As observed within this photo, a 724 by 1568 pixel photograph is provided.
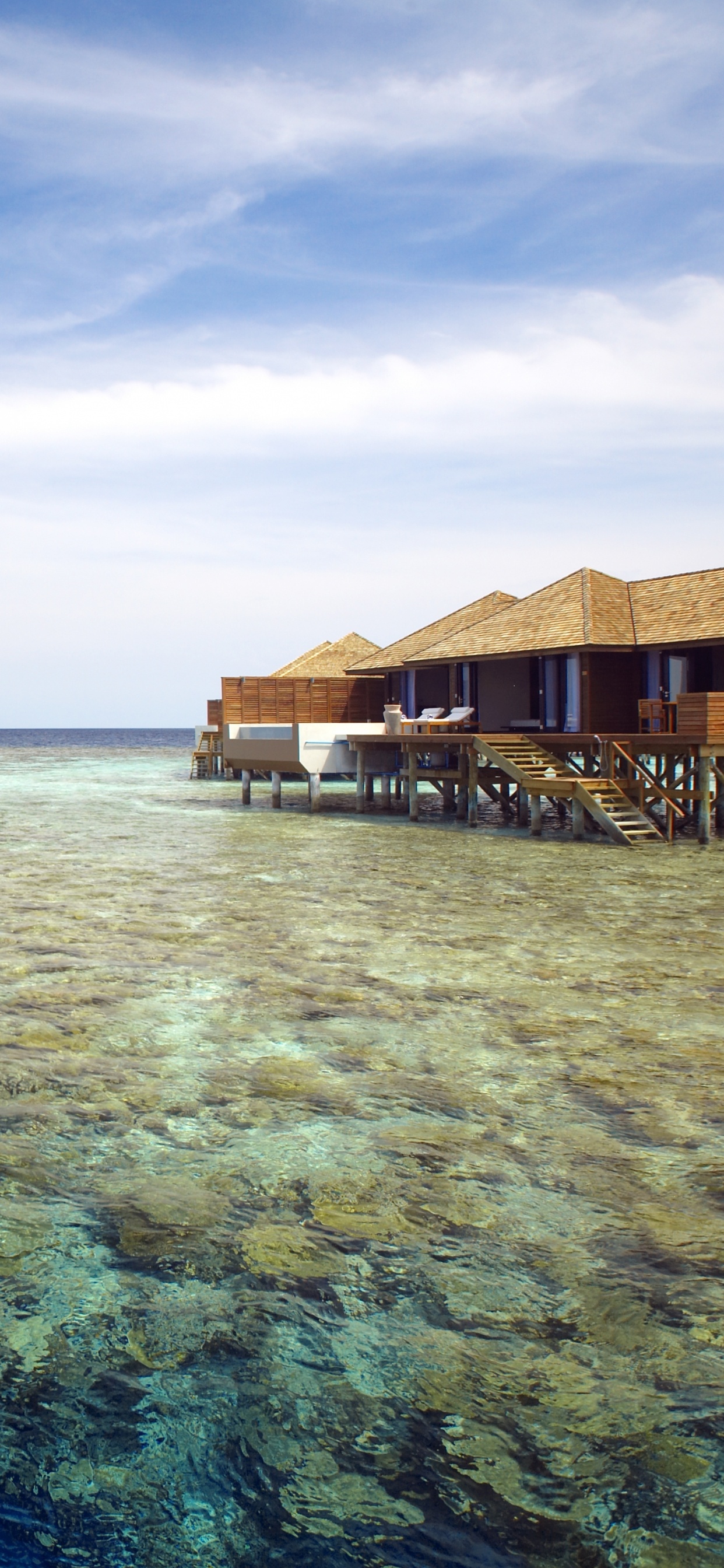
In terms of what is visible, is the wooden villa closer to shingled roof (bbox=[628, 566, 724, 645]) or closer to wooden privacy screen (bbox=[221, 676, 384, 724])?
shingled roof (bbox=[628, 566, 724, 645])

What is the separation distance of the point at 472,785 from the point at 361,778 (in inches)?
170

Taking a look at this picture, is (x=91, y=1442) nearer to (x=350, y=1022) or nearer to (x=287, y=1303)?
(x=287, y=1303)

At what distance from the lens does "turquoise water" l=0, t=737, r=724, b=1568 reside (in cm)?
322

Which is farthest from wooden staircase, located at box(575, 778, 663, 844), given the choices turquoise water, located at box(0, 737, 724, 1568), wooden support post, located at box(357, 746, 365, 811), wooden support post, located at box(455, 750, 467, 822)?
turquoise water, located at box(0, 737, 724, 1568)

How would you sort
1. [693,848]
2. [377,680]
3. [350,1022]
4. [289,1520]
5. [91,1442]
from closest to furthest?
[289,1520], [91,1442], [350,1022], [693,848], [377,680]

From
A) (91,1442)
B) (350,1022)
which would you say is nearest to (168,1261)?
(91,1442)

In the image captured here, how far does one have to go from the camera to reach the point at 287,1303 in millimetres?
4270

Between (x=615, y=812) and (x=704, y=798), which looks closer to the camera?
(x=704, y=798)

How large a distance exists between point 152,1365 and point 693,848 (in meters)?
17.3

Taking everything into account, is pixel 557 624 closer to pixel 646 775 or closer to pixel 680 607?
pixel 680 607

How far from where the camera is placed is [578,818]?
21359 mm

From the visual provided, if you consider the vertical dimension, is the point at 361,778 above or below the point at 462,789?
above

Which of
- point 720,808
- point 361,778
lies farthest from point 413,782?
point 720,808

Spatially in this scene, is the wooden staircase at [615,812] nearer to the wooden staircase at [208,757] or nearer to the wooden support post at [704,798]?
the wooden support post at [704,798]
